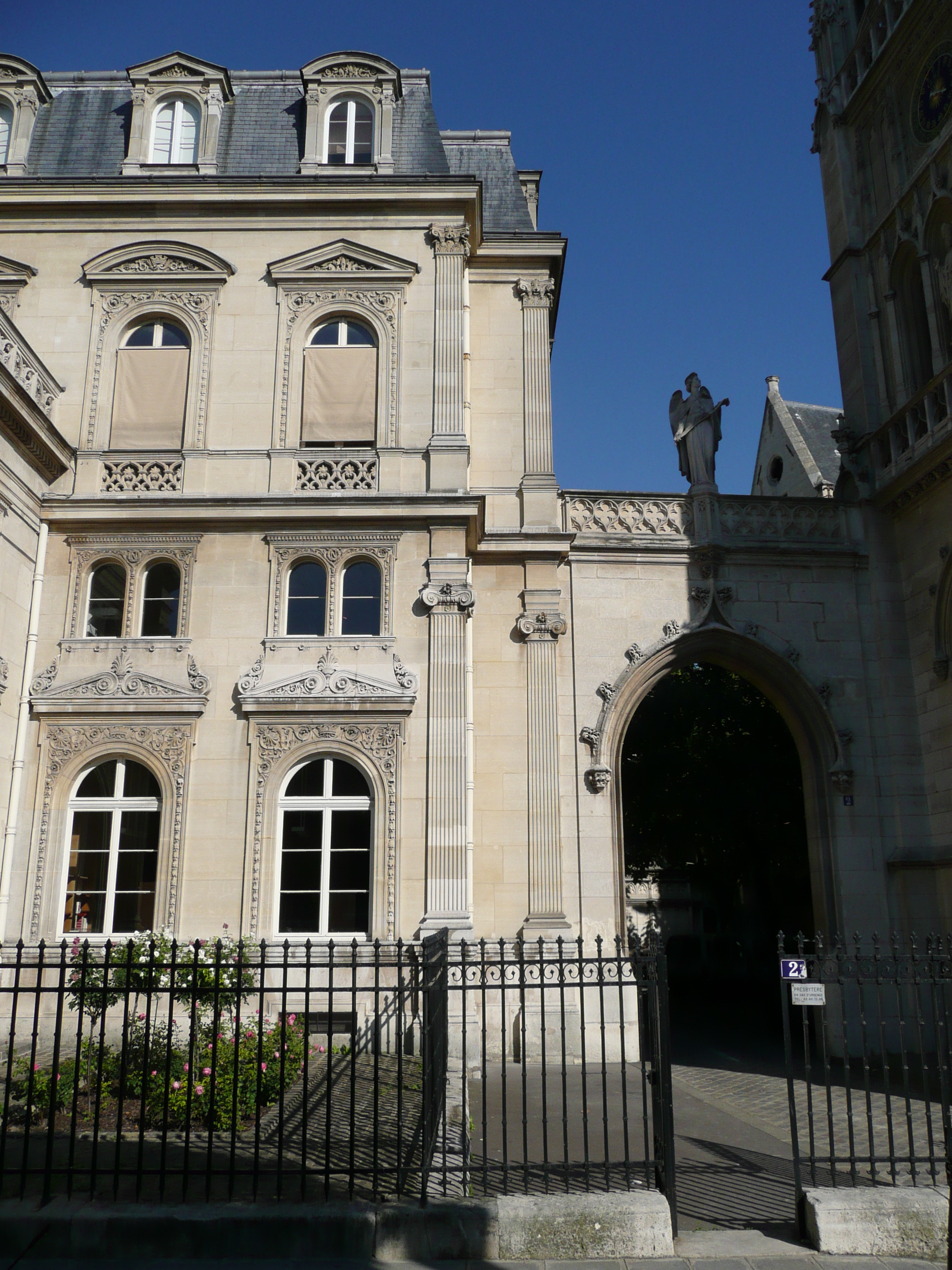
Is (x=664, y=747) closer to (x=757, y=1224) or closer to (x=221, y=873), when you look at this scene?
(x=221, y=873)

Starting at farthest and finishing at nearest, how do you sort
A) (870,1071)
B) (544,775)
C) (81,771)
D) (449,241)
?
(449,241) → (544,775) → (81,771) → (870,1071)

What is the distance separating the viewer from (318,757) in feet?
49.1

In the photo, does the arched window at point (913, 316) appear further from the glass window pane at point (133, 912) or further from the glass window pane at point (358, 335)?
the glass window pane at point (133, 912)

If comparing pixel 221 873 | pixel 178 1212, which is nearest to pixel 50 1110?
pixel 178 1212

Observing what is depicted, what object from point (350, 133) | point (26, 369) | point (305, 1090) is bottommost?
point (305, 1090)

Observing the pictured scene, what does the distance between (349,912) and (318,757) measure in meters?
2.25

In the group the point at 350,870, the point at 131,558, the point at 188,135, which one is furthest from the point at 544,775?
the point at 188,135

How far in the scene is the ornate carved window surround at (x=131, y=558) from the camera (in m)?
15.6

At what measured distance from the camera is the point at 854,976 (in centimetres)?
798

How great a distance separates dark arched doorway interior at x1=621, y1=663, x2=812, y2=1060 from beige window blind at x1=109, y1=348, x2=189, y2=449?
11.7m

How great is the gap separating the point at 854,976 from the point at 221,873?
9140 mm

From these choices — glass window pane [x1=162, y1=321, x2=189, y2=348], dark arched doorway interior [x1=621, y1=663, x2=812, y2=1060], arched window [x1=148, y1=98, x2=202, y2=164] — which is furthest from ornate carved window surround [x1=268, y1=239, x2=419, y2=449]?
dark arched doorway interior [x1=621, y1=663, x2=812, y2=1060]

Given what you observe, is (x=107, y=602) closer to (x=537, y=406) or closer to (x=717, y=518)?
(x=537, y=406)

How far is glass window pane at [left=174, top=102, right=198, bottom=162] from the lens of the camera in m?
18.5
